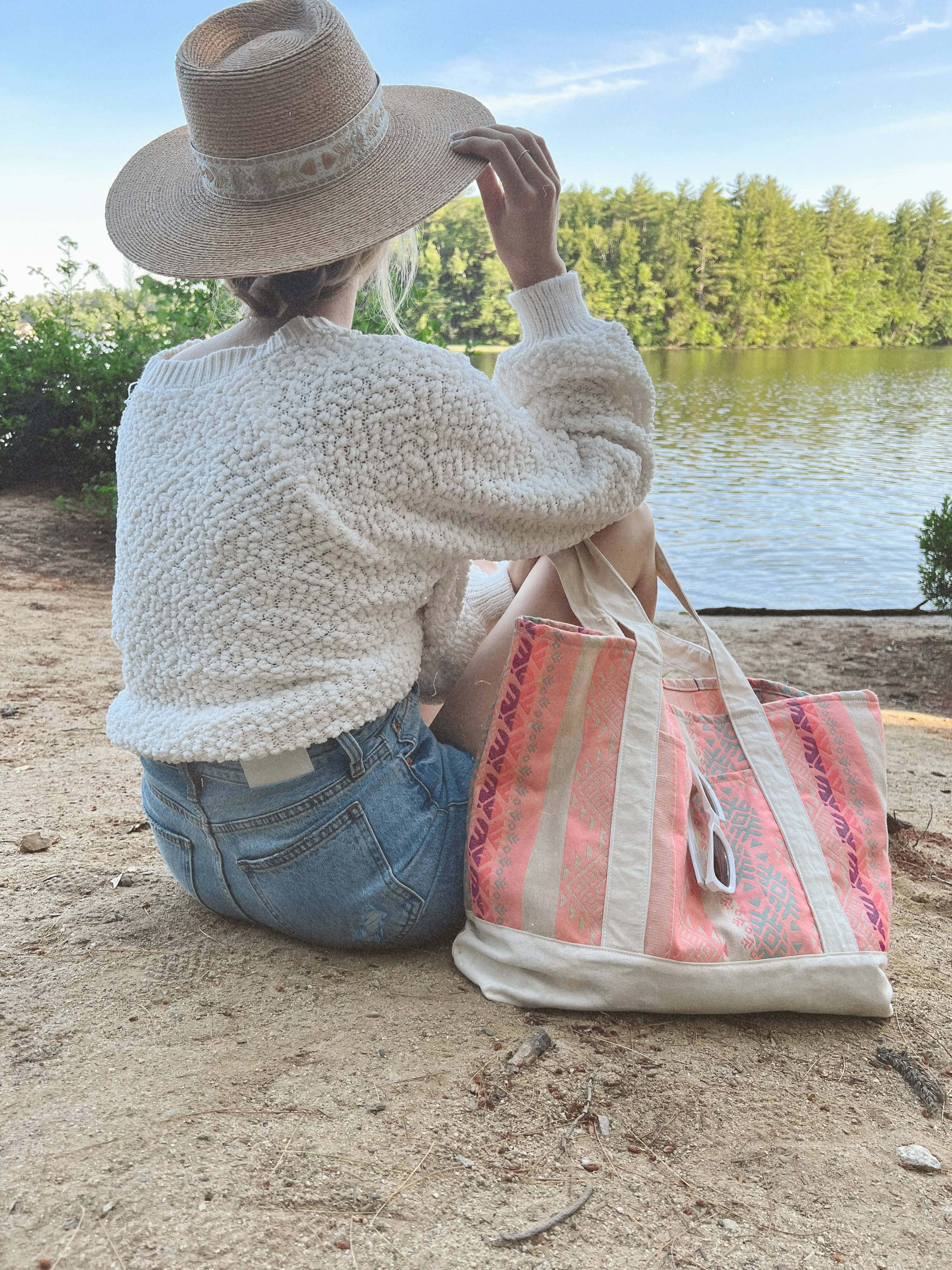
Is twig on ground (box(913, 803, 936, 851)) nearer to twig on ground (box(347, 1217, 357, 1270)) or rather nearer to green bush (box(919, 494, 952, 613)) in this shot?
twig on ground (box(347, 1217, 357, 1270))

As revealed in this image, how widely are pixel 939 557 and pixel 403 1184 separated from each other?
5295 millimetres

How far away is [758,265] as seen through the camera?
4512 cm

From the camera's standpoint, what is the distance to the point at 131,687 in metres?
1.57

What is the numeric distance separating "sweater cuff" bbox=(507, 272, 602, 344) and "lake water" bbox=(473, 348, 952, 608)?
4.85 meters

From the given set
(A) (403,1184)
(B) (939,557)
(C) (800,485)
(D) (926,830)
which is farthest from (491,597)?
(C) (800,485)

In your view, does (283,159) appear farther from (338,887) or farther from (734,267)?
(734,267)

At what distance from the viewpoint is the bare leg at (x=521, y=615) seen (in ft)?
5.64

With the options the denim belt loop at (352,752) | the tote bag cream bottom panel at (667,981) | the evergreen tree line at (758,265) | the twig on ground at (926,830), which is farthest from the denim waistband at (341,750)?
the evergreen tree line at (758,265)

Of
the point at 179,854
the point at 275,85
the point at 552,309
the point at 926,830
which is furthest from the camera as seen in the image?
the point at 926,830

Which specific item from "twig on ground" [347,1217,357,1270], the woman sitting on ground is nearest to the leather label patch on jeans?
the woman sitting on ground

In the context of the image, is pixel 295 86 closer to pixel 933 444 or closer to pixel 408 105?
pixel 408 105

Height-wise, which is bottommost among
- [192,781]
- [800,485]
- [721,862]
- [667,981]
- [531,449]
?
[667,981]

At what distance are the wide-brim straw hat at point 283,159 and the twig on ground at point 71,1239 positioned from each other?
1139mm

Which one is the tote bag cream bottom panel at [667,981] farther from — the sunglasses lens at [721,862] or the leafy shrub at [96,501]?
the leafy shrub at [96,501]
